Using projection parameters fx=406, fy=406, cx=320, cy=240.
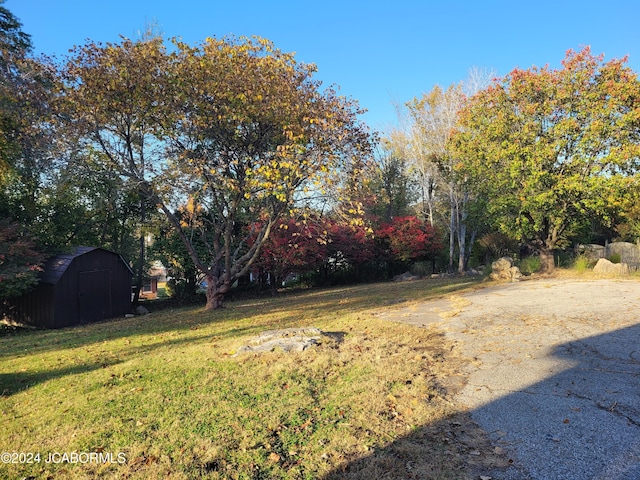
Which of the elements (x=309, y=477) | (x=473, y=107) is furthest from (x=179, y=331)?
(x=473, y=107)

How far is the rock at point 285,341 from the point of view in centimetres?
532

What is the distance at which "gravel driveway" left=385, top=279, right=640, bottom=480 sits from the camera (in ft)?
8.80

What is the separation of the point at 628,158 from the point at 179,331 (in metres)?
13.7

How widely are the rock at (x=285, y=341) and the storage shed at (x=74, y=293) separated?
8.98 m

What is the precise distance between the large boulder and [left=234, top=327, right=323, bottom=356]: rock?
1064 cm

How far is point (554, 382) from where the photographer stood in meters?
4.06

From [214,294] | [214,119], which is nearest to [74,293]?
[214,294]

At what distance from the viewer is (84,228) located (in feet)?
49.7

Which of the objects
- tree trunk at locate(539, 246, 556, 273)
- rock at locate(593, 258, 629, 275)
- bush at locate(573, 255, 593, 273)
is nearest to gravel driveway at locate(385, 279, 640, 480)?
rock at locate(593, 258, 629, 275)

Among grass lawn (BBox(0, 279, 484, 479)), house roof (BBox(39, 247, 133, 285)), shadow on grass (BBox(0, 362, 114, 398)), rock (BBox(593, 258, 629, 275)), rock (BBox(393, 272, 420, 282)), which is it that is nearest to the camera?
grass lawn (BBox(0, 279, 484, 479))

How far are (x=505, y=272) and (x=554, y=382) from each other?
1128cm

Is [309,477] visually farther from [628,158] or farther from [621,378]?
[628,158]

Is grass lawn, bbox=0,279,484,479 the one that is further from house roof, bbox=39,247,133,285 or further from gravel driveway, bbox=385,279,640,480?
house roof, bbox=39,247,133,285

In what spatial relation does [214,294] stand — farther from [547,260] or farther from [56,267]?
[547,260]
